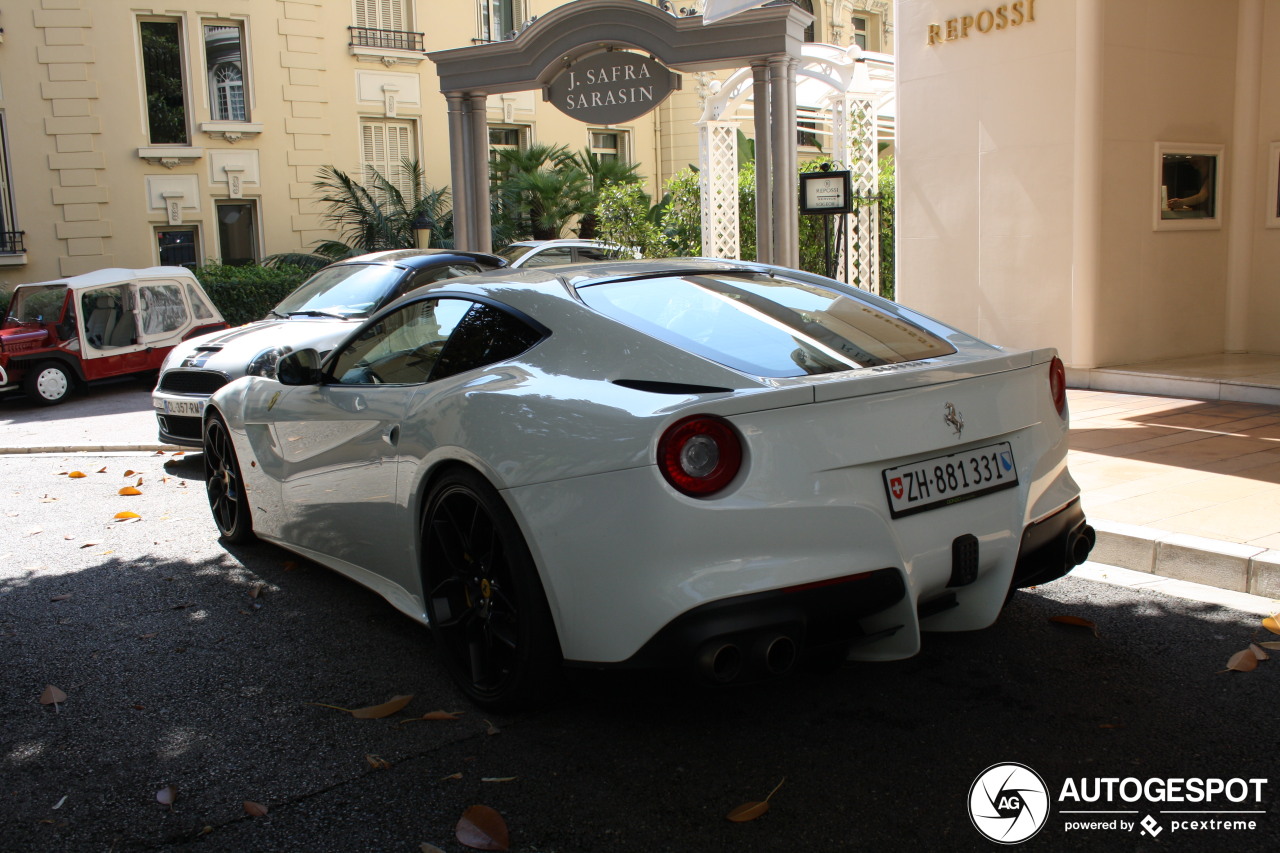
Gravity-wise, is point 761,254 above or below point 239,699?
above

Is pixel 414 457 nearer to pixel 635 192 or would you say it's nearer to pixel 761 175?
pixel 761 175

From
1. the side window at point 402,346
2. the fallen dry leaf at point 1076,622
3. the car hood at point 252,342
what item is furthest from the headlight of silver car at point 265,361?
the fallen dry leaf at point 1076,622

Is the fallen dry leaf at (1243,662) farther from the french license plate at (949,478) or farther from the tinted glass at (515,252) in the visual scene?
the tinted glass at (515,252)

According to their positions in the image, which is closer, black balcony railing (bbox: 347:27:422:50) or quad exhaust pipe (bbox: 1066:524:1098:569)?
quad exhaust pipe (bbox: 1066:524:1098:569)

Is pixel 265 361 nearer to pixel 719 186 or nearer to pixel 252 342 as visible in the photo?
pixel 252 342

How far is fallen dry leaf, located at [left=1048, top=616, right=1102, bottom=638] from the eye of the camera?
4.13 meters

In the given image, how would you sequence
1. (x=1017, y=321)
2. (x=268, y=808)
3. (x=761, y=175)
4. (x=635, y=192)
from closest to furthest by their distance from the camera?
(x=268, y=808), (x=761, y=175), (x=1017, y=321), (x=635, y=192)

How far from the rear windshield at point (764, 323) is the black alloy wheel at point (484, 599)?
0.75 m

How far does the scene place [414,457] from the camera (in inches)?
150

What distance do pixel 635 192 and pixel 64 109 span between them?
40.4 feet

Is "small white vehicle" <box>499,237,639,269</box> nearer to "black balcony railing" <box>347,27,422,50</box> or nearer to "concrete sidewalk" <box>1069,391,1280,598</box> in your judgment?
"concrete sidewalk" <box>1069,391,1280,598</box>

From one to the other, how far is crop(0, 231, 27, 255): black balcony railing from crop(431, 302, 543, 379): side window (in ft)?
65.5

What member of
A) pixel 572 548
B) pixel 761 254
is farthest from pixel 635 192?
pixel 572 548

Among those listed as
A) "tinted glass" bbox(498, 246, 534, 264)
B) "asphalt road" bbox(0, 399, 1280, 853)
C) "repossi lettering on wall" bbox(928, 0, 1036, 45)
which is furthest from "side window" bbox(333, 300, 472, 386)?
"tinted glass" bbox(498, 246, 534, 264)
